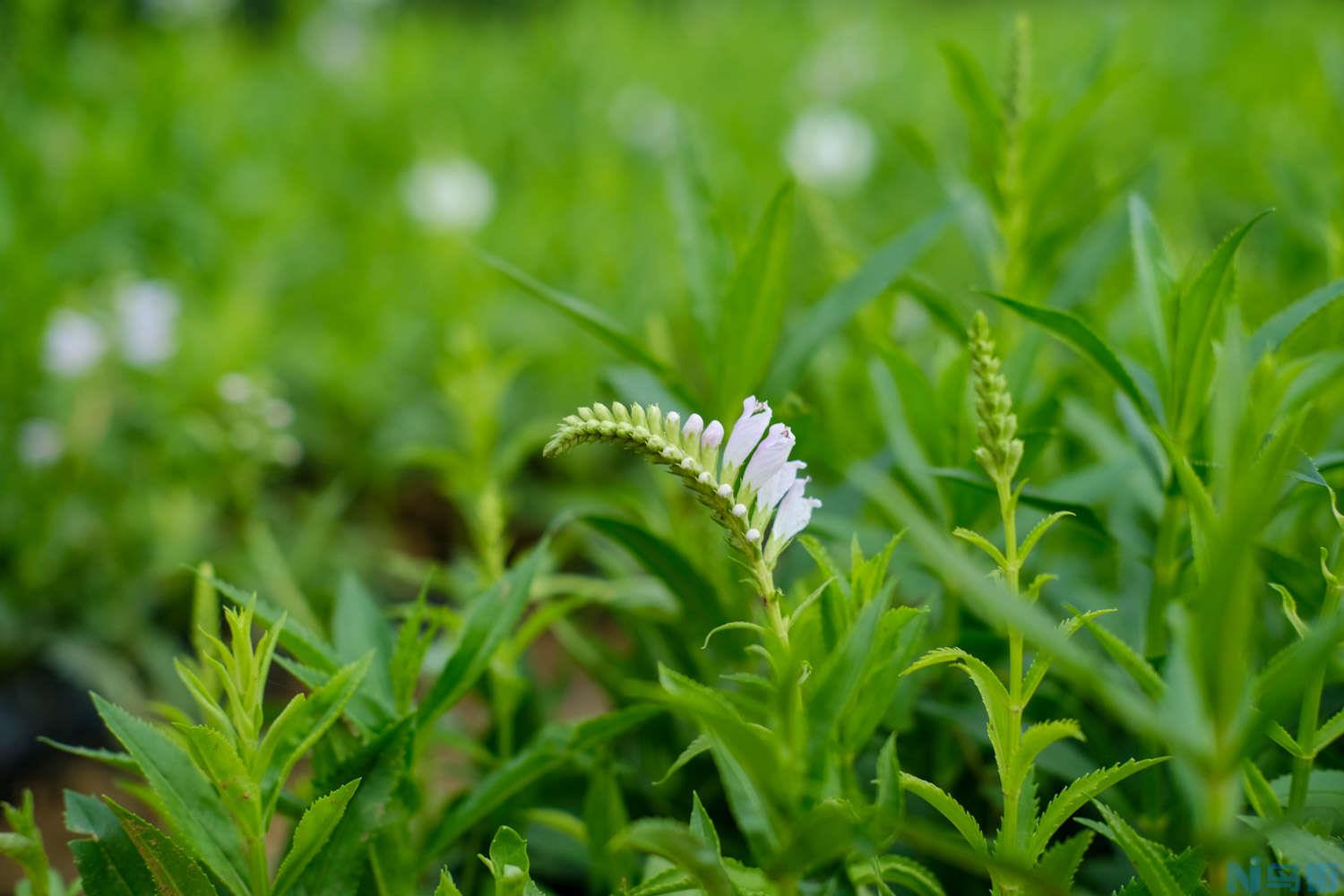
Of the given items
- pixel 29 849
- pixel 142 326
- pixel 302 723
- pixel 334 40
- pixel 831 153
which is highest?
pixel 334 40

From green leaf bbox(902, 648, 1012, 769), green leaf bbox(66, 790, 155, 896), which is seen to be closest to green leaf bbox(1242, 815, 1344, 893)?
green leaf bbox(902, 648, 1012, 769)

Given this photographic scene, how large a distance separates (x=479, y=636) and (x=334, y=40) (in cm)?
439

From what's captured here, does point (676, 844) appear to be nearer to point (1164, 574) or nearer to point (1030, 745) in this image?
point (1030, 745)

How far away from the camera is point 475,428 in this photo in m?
1.29

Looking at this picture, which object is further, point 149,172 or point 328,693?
point 149,172

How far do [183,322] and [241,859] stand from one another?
1658mm

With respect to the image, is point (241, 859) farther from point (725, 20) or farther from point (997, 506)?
point (725, 20)

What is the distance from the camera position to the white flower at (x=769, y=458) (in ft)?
2.29

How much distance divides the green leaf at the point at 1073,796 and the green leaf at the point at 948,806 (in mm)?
36

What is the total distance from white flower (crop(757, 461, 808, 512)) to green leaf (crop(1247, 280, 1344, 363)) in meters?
0.40

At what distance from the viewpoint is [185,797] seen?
0.75 metres

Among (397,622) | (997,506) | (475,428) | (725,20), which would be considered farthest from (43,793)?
(725,20)

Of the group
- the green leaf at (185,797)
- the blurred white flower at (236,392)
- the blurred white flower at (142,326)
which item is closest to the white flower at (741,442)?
the green leaf at (185,797)

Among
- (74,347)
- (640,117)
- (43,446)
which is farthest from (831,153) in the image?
(43,446)
